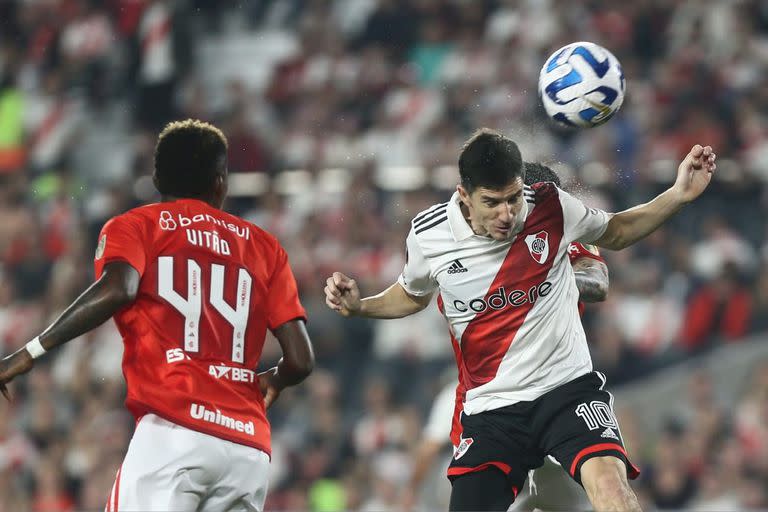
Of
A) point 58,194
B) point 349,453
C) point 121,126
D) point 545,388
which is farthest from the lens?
point 121,126

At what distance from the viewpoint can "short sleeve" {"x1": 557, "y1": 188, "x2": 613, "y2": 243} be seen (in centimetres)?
543

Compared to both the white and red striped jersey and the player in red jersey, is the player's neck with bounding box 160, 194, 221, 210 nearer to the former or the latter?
the player in red jersey

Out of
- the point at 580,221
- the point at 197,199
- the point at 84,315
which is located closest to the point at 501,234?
the point at 580,221

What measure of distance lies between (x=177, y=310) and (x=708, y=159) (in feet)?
7.90

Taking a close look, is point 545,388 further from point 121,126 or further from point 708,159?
point 121,126

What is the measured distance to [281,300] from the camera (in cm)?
490

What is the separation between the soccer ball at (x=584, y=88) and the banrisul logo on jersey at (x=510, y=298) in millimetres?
865

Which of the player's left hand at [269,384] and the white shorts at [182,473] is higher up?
the player's left hand at [269,384]

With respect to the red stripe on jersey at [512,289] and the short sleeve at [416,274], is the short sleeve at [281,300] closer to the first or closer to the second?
the short sleeve at [416,274]

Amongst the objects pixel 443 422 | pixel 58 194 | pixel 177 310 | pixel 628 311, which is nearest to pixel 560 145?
pixel 628 311

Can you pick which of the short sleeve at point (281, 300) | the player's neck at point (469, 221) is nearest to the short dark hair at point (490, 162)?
the player's neck at point (469, 221)

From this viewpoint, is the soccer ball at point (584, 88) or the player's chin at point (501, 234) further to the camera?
the soccer ball at point (584, 88)

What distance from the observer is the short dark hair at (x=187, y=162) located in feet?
16.0

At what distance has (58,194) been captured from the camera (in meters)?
13.7
